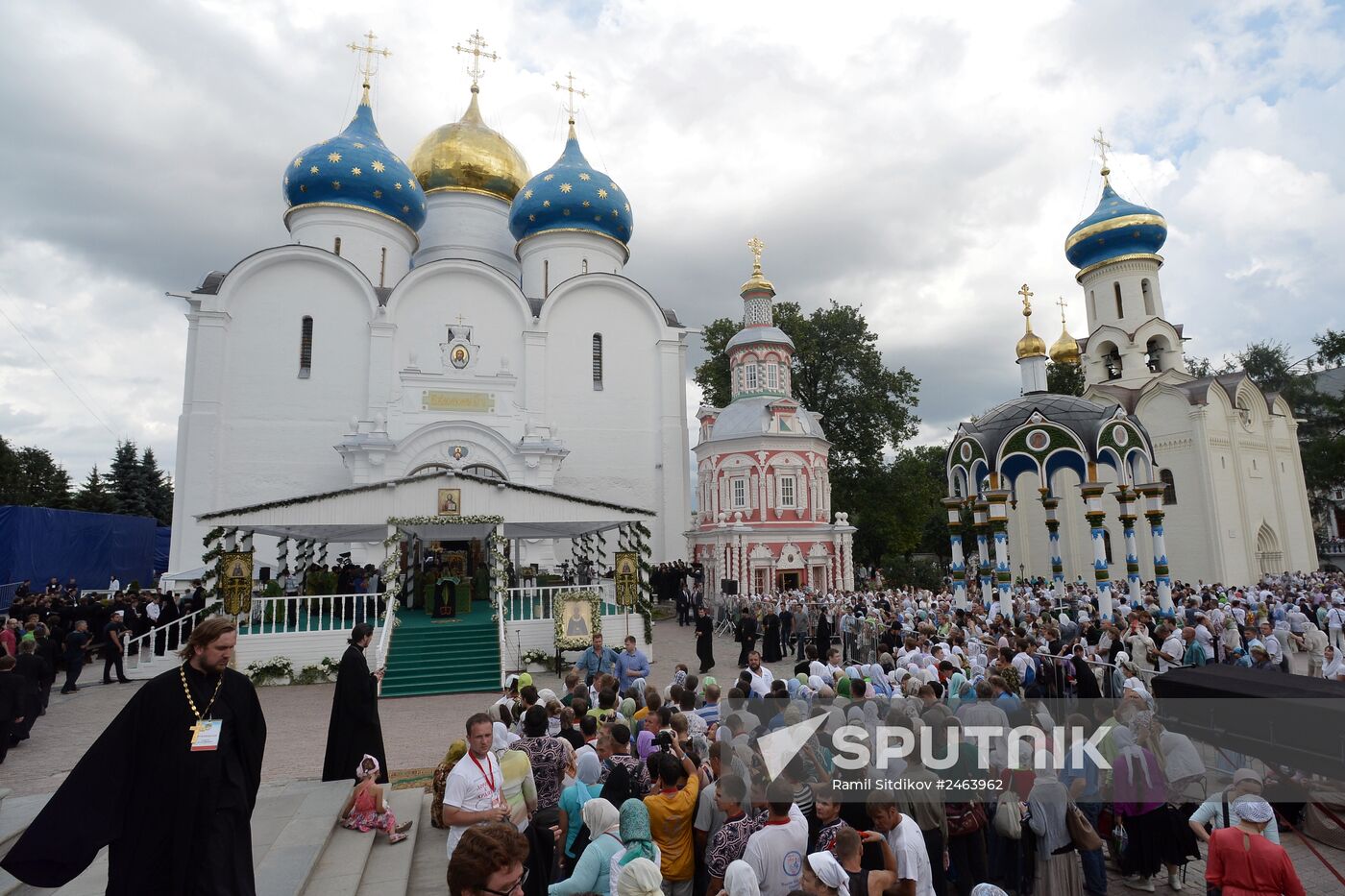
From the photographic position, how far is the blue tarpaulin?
80.4ft

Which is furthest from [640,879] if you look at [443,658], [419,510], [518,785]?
[419,510]

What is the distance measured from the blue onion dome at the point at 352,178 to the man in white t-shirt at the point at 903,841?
87.6 feet

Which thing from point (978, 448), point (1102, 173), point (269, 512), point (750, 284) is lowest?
point (269, 512)

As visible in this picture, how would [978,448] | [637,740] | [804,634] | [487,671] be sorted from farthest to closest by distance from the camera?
[978,448] → [804,634] → [487,671] → [637,740]

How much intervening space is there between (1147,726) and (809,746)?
2726 millimetres

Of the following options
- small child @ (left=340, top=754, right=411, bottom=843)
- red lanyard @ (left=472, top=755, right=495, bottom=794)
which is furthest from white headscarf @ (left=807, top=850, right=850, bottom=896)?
small child @ (left=340, top=754, right=411, bottom=843)

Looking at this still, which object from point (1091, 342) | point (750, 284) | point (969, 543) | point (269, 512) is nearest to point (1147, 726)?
point (269, 512)

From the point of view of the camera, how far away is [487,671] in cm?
1330

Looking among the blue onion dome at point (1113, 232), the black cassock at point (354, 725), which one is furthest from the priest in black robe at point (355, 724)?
the blue onion dome at point (1113, 232)

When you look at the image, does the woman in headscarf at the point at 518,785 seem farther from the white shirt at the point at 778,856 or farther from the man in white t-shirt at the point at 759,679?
the man in white t-shirt at the point at 759,679

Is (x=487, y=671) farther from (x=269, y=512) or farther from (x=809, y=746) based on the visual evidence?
(x=809, y=746)

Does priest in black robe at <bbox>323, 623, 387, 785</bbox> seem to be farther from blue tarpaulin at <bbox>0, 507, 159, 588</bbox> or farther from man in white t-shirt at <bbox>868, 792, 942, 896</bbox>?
blue tarpaulin at <bbox>0, 507, 159, 588</bbox>

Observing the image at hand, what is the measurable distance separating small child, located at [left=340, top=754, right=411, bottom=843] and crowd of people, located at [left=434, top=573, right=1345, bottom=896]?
14.0 inches

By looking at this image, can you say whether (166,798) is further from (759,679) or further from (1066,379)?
(1066,379)
